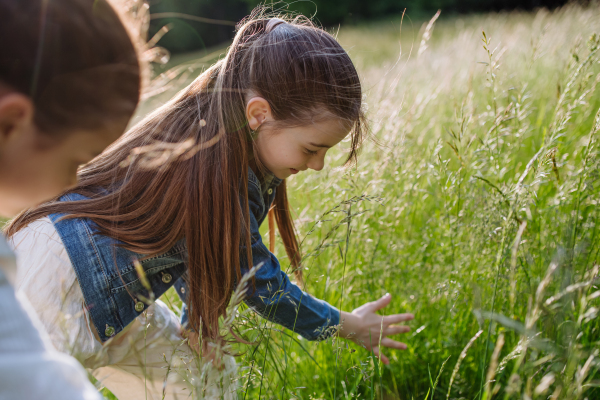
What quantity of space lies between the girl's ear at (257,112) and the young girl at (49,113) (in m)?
0.47

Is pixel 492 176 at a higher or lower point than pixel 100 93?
lower

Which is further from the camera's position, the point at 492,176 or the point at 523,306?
the point at 492,176

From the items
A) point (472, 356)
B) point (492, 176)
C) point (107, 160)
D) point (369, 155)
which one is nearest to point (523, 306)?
point (472, 356)

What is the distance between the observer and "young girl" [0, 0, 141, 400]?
53 cm

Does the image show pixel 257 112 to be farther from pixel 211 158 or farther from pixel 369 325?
pixel 369 325

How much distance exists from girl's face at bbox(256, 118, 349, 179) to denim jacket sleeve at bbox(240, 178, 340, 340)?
0.45 feet

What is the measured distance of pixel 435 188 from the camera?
2.23 meters

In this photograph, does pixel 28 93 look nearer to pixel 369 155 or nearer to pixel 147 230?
pixel 147 230

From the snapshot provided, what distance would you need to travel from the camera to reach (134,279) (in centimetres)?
129

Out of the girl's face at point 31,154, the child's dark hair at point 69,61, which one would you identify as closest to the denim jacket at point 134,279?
the girl's face at point 31,154

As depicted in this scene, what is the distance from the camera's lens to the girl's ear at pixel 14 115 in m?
0.66

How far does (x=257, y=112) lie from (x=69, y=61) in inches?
26.0

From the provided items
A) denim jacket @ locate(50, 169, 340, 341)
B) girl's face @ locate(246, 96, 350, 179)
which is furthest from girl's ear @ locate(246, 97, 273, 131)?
denim jacket @ locate(50, 169, 340, 341)

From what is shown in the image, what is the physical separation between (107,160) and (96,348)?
60 cm
